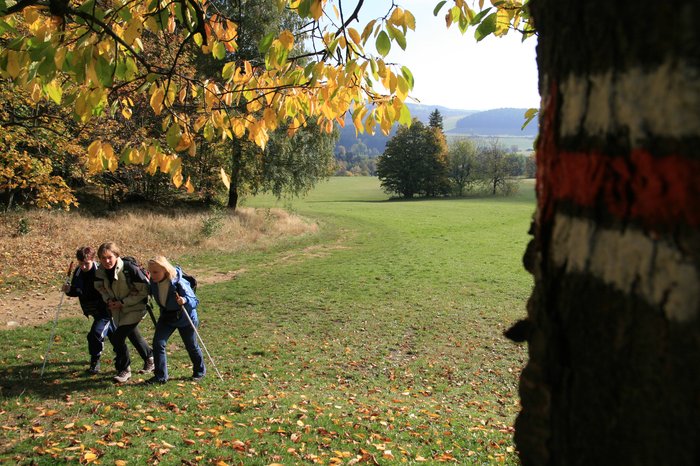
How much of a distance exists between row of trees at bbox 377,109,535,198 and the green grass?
5066cm

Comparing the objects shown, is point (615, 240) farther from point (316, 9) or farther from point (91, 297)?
point (91, 297)

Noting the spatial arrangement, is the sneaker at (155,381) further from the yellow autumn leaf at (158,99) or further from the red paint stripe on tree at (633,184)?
the red paint stripe on tree at (633,184)

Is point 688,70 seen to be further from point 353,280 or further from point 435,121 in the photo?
point 435,121

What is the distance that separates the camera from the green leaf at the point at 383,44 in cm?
288

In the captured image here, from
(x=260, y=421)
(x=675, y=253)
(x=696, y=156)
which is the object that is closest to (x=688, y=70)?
(x=696, y=156)

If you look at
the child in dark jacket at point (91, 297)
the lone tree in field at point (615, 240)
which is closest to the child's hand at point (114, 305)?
the child in dark jacket at point (91, 297)

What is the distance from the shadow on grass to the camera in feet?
21.8

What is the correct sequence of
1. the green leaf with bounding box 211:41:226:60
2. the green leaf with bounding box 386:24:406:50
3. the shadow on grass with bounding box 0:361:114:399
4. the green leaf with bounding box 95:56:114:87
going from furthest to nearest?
the shadow on grass with bounding box 0:361:114:399, the green leaf with bounding box 211:41:226:60, the green leaf with bounding box 386:24:406:50, the green leaf with bounding box 95:56:114:87

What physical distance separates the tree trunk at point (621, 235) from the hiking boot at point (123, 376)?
24.4 feet

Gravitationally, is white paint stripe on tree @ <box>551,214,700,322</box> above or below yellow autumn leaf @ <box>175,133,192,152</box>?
below

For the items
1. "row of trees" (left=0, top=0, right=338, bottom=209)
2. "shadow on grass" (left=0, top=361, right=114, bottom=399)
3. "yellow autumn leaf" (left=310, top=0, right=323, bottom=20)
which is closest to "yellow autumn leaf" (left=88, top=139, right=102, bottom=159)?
"yellow autumn leaf" (left=310, top=0, right=323, bottom=20)

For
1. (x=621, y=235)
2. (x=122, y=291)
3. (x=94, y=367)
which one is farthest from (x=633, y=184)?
(x=94, y=367)

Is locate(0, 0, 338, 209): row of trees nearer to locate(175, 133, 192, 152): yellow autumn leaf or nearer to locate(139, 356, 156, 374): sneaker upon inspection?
locate(139, 356, 156, 374): sneaker

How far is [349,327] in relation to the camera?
1198 centimetres
